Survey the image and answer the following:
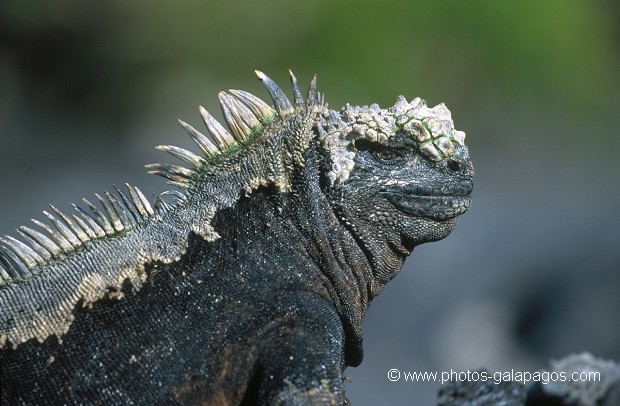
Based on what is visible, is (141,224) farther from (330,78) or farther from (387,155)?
(330,78)

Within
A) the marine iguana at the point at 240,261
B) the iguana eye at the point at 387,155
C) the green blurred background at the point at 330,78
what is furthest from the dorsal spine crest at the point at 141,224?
the green blurred background at the point at 330,78

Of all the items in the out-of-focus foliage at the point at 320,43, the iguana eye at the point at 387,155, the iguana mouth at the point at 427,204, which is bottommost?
the iguana mouth at the point at 427,204

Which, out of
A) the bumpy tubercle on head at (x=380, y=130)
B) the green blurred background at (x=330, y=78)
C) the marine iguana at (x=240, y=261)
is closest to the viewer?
the marine iguana at (x=240, y=261)

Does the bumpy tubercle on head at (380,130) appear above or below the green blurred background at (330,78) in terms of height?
below

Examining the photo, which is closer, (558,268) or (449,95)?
(558,268)

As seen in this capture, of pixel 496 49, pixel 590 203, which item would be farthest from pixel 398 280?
pixel 496 49

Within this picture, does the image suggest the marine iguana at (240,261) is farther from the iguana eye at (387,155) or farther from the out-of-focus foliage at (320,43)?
the out-of-focus foliage at (320,43)

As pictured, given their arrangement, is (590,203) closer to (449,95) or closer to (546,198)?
(546,198)

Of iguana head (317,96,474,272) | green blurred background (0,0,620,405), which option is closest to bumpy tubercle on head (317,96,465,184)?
iguana head (317,96,474,272)

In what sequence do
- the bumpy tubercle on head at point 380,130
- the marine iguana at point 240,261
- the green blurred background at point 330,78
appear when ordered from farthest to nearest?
1. the green blurred background at point 330,78
2. the bumpy tubercle on head at point 380,130
3. the marine iguana at point 240,261
